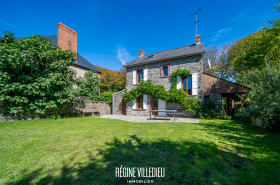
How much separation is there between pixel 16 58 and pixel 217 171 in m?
10.6

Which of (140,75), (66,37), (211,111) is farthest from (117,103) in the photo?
(211,111)

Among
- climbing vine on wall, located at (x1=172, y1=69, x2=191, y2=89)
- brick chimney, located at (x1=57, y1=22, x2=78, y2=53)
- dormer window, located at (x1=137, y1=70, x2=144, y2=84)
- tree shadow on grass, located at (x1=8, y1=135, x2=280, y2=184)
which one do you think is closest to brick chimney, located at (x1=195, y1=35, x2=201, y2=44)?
climbing vine on wall, located at (x1=172, y1=69, x2=191, y2=89)

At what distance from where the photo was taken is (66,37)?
1298cm

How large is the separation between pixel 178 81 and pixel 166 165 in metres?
9.08

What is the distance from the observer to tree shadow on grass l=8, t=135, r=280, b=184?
6.42 feet

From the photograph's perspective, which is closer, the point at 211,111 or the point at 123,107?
the point at 211,111

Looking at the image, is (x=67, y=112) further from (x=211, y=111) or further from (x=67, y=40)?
(x=211, y=111)

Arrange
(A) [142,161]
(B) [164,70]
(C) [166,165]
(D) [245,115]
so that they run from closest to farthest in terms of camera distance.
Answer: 1. (C) [166,165]
2. (A) [142,161]
3. (D) [245,115]
4. (B) [164,70]

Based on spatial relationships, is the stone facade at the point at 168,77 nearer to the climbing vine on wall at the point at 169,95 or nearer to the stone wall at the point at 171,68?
the stone wall at the point at 171,68

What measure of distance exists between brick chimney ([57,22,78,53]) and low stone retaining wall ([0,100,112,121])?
6781mm

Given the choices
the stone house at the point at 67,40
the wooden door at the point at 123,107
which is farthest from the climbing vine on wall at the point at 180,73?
the stone house at the point at 67,40

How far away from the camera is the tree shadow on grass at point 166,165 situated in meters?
1.96

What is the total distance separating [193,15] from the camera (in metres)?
12.3

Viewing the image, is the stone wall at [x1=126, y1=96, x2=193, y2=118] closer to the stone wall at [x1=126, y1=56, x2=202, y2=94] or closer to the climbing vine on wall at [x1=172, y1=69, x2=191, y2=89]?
the stone wall at [x1=126, y1=56, x2=202, y2=94]
